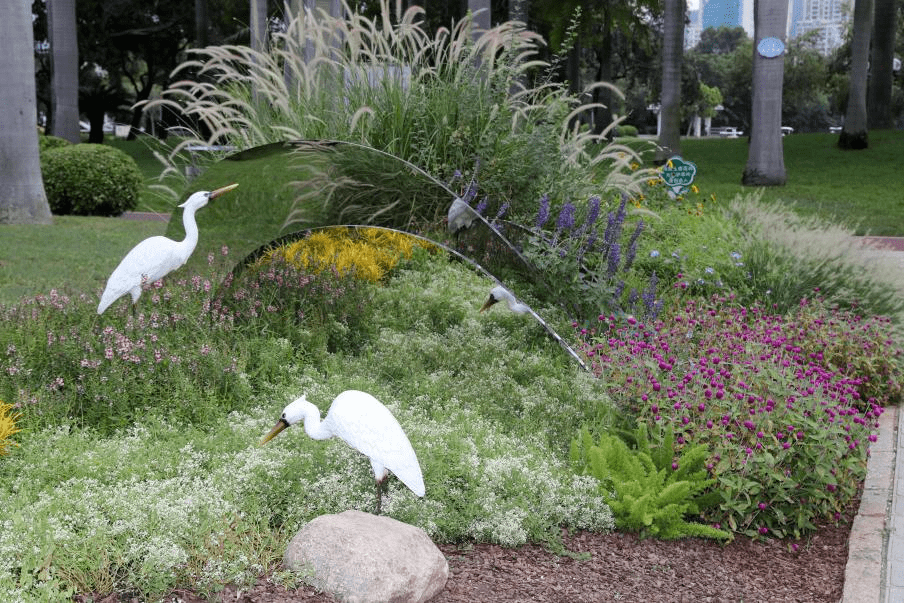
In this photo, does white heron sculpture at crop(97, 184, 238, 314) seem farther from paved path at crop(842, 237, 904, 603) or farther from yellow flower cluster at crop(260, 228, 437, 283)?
paved path at crop(842, 237, 904, 603)

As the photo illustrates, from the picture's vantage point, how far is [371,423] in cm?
361

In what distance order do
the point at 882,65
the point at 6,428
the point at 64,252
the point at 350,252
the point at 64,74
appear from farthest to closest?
the point at 882,65
the point at 64,74
the point at 64,252
the point at 350,252
the point at 6,428

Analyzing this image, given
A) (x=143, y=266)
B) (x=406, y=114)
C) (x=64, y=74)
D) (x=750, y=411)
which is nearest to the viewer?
(x=750, y=411)

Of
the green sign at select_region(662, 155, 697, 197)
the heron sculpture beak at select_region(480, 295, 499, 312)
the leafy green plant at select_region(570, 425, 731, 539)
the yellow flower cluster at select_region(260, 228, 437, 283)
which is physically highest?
the green sign at select_region(662, 155, 697, 197)

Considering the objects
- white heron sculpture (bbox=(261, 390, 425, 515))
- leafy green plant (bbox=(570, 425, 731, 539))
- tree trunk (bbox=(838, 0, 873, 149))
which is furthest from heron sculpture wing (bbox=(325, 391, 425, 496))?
tree trunk (bbox=(838, 0, 873, 149))

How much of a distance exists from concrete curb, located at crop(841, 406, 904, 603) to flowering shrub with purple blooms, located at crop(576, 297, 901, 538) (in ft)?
0.43

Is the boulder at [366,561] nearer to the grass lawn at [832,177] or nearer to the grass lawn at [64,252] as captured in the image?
the grass lawn at [64,252]

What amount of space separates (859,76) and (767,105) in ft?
18.8

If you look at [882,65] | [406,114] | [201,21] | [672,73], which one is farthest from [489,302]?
[201,21]

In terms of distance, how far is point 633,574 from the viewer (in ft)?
12.3

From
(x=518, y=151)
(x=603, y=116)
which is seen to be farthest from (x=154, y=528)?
(x=603, y=116)

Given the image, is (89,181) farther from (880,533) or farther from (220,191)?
(880,533)

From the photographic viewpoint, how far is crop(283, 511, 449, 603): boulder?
3227mm

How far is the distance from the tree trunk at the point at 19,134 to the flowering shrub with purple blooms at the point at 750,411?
33.0 feet
